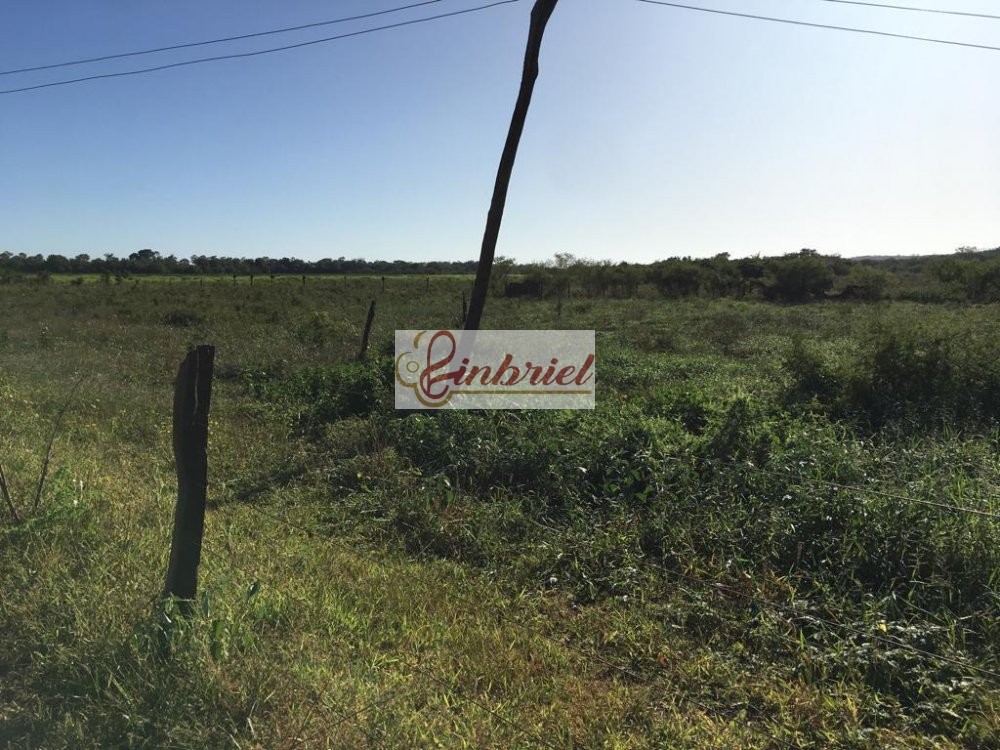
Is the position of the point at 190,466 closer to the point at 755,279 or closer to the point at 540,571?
the point at 540,571

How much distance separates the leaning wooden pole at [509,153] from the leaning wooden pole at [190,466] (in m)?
4.70

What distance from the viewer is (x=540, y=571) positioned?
363cm

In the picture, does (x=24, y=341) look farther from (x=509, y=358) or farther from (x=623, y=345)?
(x=623, y=345)

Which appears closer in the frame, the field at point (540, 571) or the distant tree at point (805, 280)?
the field at point (540, 571)

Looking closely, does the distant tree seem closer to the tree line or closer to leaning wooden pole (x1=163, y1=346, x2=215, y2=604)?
the tree line

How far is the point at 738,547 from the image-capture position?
11.7 feet

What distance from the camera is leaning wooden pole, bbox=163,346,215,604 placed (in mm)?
2520

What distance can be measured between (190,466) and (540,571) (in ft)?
7.07

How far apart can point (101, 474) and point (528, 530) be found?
12.0 feet
